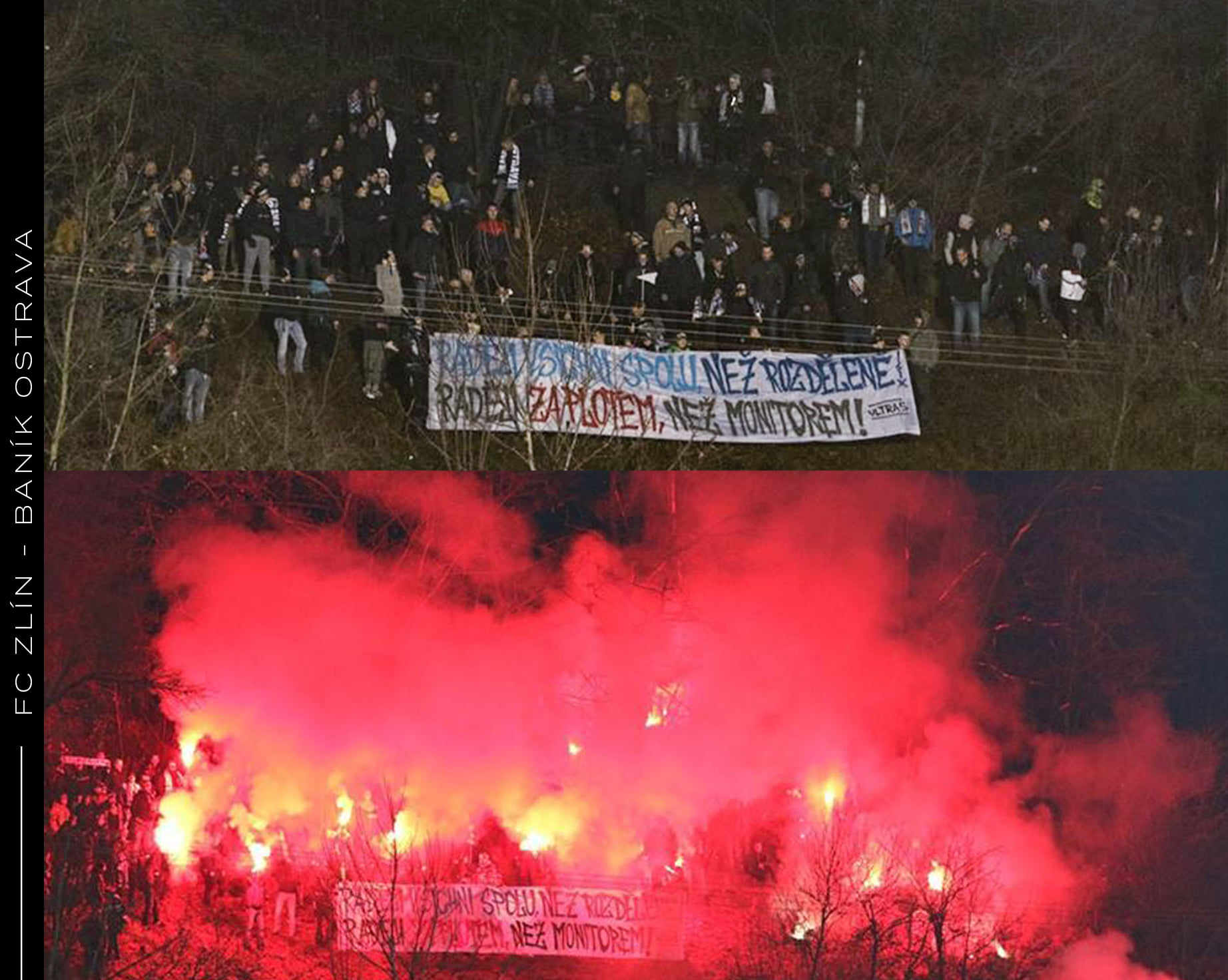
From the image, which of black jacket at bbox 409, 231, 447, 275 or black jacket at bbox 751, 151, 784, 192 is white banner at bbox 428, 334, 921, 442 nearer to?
black jacket at bbox 409, 231, 447, 275

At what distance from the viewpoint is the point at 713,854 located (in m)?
9.28

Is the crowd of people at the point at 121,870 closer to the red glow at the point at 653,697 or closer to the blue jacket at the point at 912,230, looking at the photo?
the red glow at the point at 653,697

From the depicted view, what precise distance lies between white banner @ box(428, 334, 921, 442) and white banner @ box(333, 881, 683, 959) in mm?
9249

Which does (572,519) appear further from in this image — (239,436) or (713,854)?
(239,436)

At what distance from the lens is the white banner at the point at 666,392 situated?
60.4ft

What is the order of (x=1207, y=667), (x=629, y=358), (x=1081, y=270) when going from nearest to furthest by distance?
(x=1207, y=667) → (x=629, y=358) → (x=1081, y=270)

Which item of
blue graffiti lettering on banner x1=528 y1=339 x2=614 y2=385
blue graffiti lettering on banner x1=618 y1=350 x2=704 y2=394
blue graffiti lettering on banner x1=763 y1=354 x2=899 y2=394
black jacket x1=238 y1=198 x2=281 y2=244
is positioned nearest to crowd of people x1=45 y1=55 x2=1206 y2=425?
black jacket x1=238 y1=198 x2=281 y2=244

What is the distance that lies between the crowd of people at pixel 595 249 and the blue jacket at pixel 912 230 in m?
0.03

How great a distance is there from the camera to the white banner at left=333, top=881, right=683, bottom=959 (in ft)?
30.1

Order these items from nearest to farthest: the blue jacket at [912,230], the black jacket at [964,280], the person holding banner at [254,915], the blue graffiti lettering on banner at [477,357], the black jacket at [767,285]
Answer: the person holding banner at [254,915] < the blue graffiti lettering on banner at [477,357] < the black jacket at [767,285] < the black jacket at [964,280] < the blue jacket at [912,230]

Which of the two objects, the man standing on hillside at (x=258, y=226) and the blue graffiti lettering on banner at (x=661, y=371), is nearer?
the blue graffiti lettering on banner at (x=661, y=371)

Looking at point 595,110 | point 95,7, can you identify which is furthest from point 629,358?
point 95,7

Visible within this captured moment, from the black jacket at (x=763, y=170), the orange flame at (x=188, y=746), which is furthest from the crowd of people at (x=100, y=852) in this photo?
the black jacket at (x=763, y=170)
